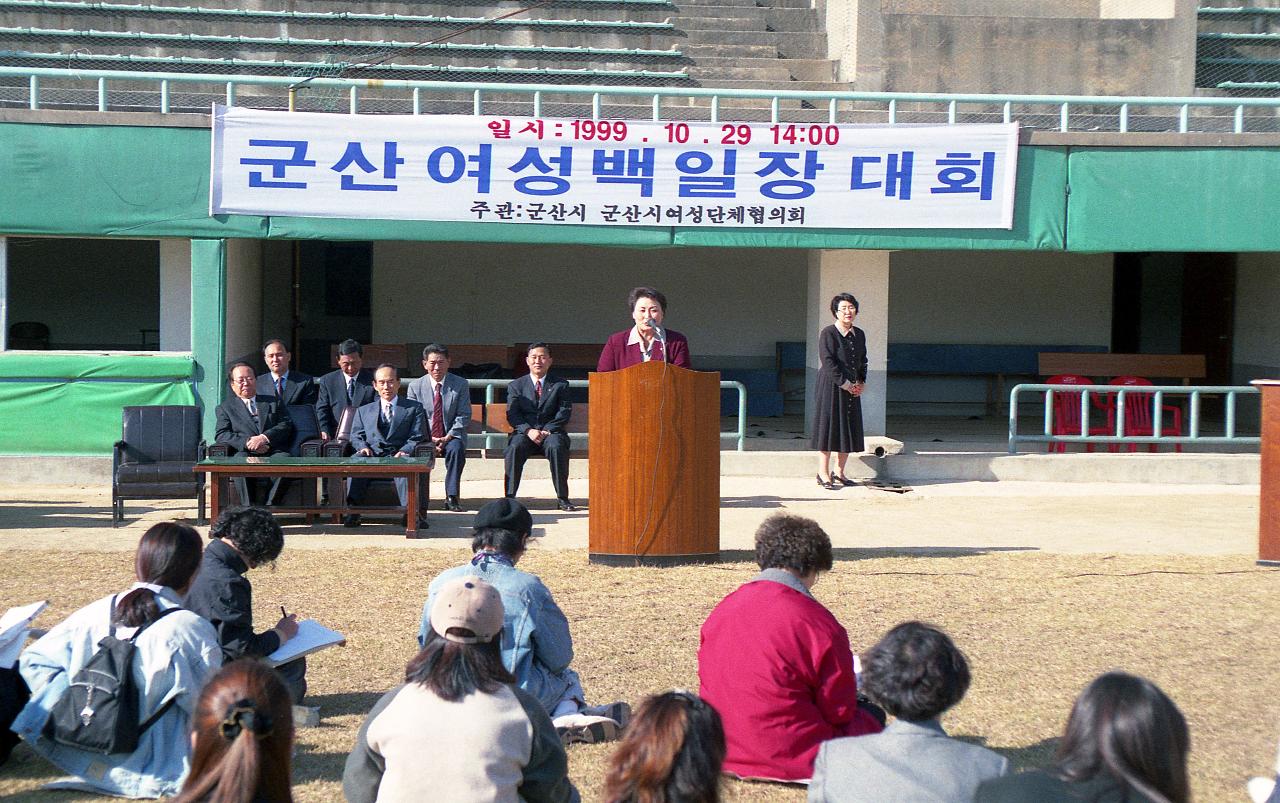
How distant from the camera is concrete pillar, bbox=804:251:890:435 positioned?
13.5 m

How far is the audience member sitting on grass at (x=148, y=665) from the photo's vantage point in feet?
14.9

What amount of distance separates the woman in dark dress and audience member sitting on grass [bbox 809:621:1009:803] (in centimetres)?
853

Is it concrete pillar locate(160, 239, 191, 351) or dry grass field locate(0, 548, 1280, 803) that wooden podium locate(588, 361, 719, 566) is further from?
concrete pillar locate(160, 239, 191, 351)

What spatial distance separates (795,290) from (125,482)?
10178 mm

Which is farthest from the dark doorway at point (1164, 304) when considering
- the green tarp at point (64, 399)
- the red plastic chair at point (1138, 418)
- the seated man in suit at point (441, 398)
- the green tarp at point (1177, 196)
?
the green tarp at point (64, 399)

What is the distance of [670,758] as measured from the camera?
2.97m

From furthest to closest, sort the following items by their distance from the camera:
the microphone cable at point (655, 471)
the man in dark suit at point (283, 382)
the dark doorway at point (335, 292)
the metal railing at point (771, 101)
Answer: the dark doorway at point (335, 292)
the metal railing at point (771, 101)
the man in dark suit at point (283, 382)
the microphone cable at point (655, 471)

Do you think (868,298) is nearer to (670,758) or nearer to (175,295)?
(175,295)

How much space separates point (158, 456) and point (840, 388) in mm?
5677

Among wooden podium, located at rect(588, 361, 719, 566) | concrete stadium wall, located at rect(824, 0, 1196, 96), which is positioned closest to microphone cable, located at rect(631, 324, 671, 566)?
wooden podium, located at rect(588, 361, 719, 566)

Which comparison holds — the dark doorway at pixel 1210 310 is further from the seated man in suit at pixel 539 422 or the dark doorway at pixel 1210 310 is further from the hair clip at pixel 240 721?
the hair clip at pixel 240 721

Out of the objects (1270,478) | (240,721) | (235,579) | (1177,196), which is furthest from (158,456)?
(1177,196)

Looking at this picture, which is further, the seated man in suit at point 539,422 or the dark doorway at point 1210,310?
the dark doorway at point 1210,310

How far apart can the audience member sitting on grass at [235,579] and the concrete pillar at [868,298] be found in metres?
8.93
